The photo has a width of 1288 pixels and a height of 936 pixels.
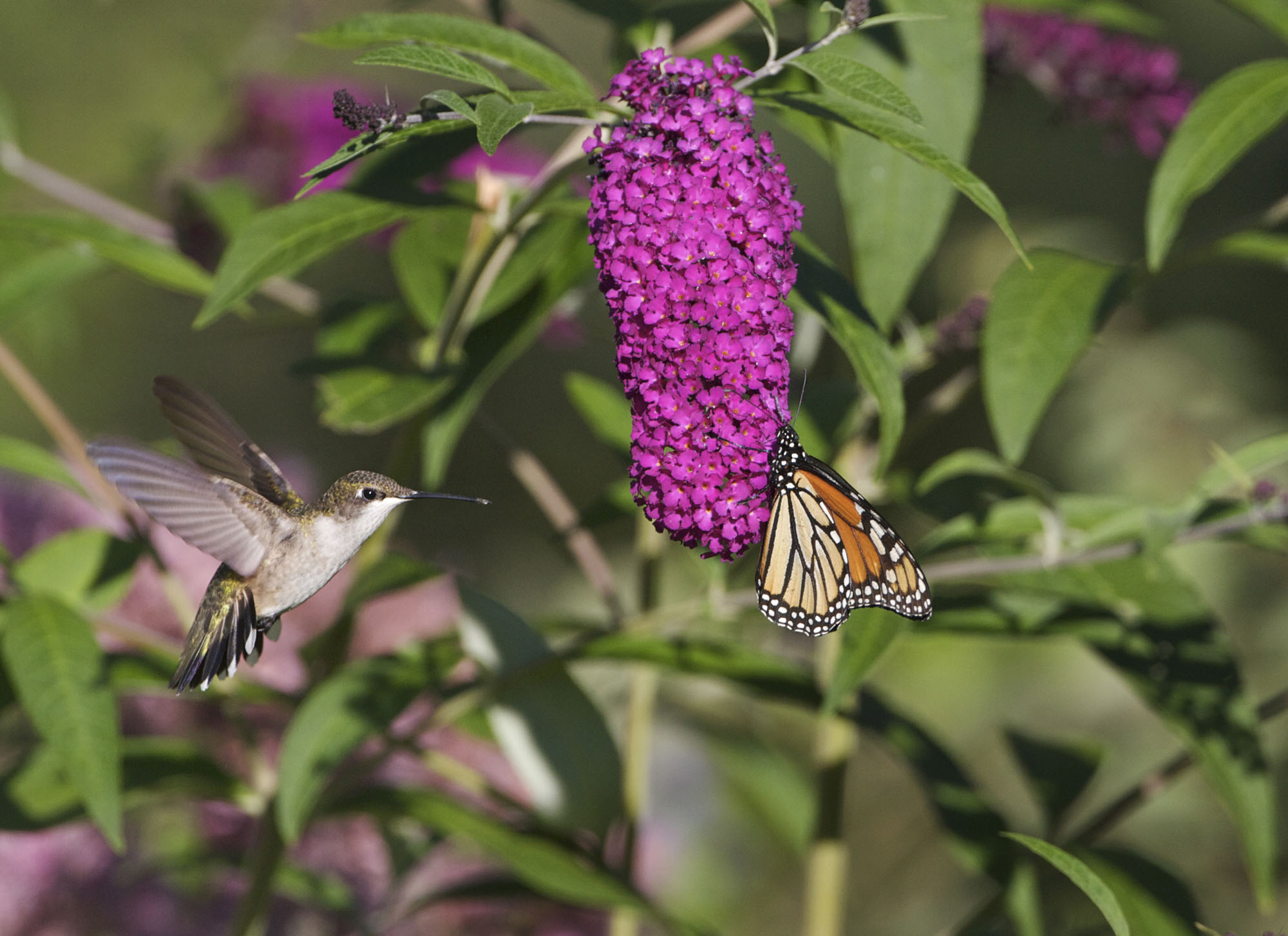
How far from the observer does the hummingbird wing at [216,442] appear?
0.84 metres

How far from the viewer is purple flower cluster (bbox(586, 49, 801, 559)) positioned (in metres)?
0.64

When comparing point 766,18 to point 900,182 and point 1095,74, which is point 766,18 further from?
point 1095,74

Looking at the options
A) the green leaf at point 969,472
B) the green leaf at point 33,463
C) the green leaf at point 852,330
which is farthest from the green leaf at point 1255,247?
the green leaf at point 33,463

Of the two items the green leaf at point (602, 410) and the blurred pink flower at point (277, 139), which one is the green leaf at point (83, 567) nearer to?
the green leaf at point (602, 410)

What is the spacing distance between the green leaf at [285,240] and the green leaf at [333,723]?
0.33m

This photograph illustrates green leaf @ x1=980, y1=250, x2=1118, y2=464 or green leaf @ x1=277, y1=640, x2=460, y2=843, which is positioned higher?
green leaf @ x1=980, y1=250, x2=1118, y2=464

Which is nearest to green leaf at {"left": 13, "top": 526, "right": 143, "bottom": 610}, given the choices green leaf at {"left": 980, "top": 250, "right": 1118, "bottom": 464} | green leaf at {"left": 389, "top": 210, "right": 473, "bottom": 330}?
green leaf at {"left": 389, "top": 210, "right": 473, "bottom": 330}

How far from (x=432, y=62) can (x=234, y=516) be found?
381 millimetres

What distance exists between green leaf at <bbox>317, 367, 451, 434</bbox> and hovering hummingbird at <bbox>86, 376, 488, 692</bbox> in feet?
0.24

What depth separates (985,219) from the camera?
2092mm

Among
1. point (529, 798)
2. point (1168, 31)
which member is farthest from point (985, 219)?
point (529, 798)

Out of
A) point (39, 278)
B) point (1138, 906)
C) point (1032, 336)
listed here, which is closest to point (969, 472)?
point (1032, 336)

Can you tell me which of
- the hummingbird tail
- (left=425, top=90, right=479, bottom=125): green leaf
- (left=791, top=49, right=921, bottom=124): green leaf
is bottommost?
the hummingbird tail

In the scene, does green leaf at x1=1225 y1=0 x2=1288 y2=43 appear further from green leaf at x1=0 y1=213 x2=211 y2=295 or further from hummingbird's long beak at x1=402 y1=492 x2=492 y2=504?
green leaf at x1=0 y1=213 x2=211 y2=295
